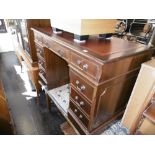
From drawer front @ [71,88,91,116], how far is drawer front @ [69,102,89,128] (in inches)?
2.6

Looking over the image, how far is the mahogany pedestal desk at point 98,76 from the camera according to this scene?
0.82m

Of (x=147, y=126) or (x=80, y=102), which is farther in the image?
(x=80, y=102)

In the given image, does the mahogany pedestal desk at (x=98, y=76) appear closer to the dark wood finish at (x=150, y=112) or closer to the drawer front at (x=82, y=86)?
the drawer front at (x=82, y=86)

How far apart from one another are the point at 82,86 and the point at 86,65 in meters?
0.19

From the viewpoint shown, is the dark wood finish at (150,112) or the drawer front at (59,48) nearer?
the dark wood finish at (150,112)

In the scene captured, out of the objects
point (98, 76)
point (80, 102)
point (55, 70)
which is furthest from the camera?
point (55, 70)

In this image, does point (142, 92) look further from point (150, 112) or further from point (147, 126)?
point (147, 126)

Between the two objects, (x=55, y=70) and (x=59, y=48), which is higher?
(x=59, y=48)

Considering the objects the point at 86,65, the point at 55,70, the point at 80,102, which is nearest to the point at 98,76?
the point at 86,65

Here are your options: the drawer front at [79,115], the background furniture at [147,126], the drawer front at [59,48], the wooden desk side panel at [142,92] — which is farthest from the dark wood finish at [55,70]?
the background furniture at [147,126]

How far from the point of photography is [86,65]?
2.83 ft

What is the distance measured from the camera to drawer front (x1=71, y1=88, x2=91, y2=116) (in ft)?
3.29
